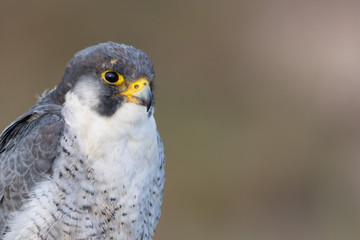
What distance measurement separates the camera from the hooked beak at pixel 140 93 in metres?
3.17

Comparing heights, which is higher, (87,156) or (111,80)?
(111,80)

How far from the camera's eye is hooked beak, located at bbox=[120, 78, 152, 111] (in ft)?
10.4

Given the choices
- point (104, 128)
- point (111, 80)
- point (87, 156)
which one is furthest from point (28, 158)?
point (111, 80)

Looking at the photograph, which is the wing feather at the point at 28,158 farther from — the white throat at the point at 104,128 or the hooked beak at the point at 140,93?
the hooked beak at the point at 140,93

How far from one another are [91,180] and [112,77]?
52 centimetres

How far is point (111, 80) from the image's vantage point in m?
3.22

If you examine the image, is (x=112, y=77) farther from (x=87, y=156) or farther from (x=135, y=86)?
(x=87, y=156)

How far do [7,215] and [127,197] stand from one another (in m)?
0.63

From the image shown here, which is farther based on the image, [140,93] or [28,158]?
[28,158]

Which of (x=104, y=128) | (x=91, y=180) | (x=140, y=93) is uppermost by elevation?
(x=140, y=93)

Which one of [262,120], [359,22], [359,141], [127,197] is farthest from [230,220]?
[127,197]

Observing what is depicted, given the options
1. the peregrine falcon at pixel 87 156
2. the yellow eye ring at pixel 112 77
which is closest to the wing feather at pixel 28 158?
the peregrine falcon at pixel 87 156

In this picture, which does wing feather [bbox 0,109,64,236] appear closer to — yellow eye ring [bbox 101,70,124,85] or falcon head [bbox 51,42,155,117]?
falcon head [bbox 51,42,155,117]

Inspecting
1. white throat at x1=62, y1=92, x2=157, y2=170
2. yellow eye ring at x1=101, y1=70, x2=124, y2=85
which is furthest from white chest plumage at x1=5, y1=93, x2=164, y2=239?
yellow eye ring at x1=101, y1=70, x2=124, y2=85
